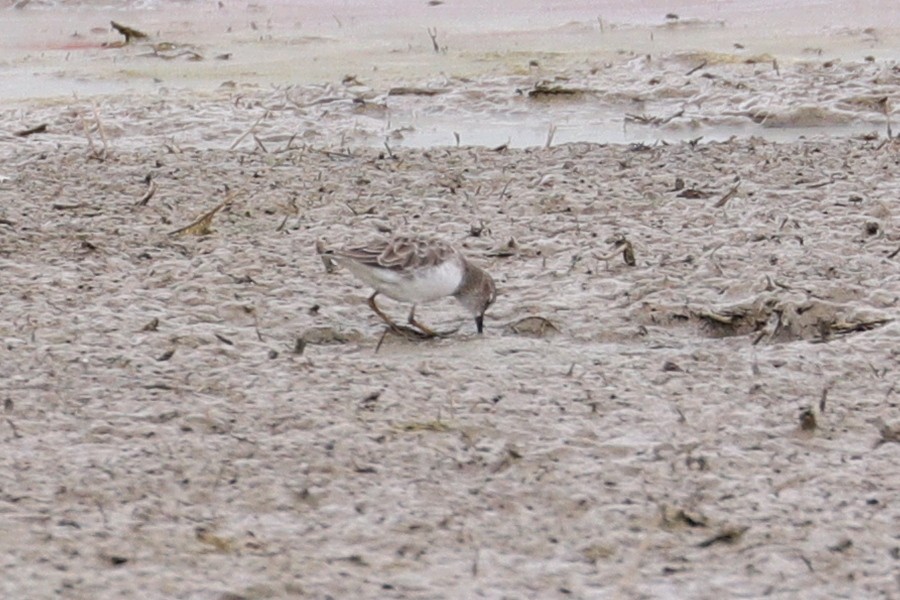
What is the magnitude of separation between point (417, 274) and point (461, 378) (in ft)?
2.07

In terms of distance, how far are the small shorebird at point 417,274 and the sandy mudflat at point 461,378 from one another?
155mm

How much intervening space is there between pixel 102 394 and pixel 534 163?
4.02 meters

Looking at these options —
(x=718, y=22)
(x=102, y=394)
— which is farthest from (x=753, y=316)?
(x=718, y=22)

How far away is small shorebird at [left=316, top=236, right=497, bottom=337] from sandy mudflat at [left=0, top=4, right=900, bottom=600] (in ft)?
0.51

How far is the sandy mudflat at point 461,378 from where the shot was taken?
3814 millimetres

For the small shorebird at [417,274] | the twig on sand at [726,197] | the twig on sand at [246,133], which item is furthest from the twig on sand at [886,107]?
the small shorebird at [417,274]

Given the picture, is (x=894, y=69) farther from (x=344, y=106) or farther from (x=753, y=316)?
(x=753, y=316)

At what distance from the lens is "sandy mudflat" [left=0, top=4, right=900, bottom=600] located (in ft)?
12.5

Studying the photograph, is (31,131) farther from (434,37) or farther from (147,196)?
(434,37)

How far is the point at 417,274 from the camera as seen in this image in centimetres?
559

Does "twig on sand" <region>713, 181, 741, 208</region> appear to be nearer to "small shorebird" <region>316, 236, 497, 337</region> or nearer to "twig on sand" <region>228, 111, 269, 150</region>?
"small shorebird" <region>316, 236, 497, 337</region>

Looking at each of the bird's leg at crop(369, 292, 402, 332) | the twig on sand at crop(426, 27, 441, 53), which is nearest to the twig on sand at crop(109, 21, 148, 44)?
the twig on sand at crop(426, 27, 441, 53)

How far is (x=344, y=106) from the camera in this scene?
11.1 meters

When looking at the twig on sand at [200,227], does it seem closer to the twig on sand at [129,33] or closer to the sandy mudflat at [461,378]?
the sandy mudflat at [461,378]
